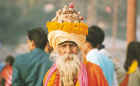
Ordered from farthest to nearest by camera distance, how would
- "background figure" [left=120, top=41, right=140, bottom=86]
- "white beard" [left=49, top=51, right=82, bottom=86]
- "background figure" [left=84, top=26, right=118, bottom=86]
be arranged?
"background figure" [left=120, top=41, right=140, bottom=86] < "background figure" [left=84, top=26, right=118, bottom=86] < "white beard" [left=49, top=51, right=82, bottom=86]

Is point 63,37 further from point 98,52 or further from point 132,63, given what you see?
point 132,63

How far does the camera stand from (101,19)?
89.6ft

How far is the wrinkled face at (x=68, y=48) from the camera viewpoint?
338 cm

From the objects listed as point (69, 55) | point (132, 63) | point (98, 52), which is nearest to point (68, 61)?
point (69, 55)

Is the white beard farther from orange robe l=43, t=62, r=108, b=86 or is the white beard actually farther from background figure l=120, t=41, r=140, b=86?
background figure l=120, t=41, r=140, b=86

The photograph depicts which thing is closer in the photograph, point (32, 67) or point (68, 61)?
point (68, 61)

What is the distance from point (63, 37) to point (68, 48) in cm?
11

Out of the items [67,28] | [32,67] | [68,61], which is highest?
[67,28]

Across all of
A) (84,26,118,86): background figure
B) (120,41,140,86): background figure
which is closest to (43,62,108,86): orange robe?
(84,26,118,86): background figure

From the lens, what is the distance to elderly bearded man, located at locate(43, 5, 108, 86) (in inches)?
133

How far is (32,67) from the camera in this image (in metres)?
4.84

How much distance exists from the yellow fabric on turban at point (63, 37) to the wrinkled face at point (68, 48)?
31 millimetres

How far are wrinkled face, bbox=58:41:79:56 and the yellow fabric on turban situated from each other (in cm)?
3

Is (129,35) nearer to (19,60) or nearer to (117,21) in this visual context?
(19,60)
